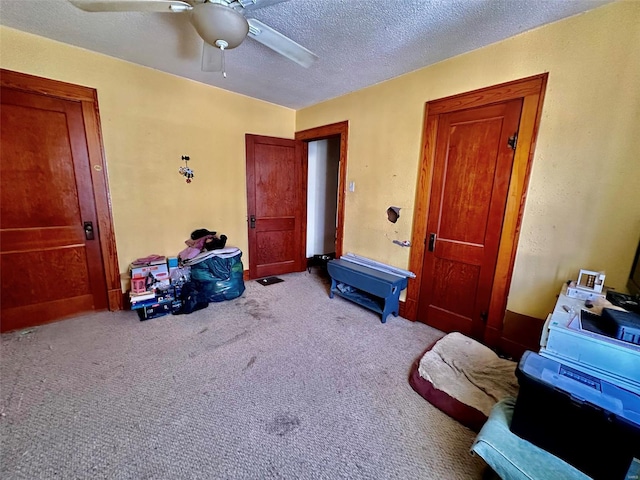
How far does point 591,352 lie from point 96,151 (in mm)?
3876

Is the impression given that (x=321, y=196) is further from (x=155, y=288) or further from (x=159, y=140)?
(x=155, y=288)

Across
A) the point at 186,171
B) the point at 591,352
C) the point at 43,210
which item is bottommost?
the point at 591,352

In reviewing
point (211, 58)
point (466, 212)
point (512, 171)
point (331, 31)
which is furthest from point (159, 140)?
point (512, 171)

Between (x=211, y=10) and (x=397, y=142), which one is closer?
(x=211, y=10)

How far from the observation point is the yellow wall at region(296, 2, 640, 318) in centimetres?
155

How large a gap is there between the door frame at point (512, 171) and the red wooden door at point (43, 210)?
3.26 meters

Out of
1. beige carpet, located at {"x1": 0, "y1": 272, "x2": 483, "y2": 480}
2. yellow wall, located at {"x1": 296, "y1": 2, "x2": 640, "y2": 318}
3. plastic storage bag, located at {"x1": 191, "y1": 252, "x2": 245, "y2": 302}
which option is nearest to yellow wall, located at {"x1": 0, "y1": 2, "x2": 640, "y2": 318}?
yellow wall, located at {"x1": 296, "y1": 2, "x2": 640, "y2": 318}

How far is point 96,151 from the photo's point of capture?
2490 mm

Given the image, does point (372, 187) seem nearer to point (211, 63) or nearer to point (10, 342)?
point (211, 63)

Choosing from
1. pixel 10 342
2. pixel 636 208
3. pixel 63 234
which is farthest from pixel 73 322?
pixel 636 208

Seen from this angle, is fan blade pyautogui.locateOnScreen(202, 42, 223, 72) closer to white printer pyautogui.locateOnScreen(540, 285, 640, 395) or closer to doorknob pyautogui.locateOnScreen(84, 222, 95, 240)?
doorknob pyautogui.locateOnScreen(84, 222, 95, 240)

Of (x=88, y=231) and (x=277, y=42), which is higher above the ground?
(x=277, y=42)

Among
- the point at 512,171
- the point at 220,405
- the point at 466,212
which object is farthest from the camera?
Answer: the point at 466,212

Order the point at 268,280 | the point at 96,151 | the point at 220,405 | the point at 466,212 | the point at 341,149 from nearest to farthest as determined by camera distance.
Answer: the point at 220,405 < the point at 466,212 < the point at 96,151 < the point at 341,149 < the point at 268,280
